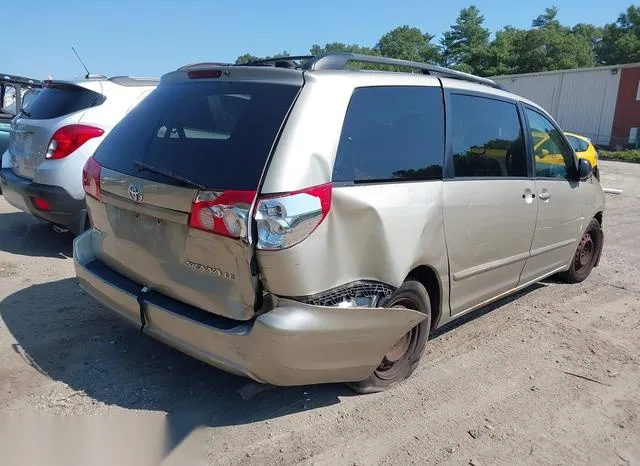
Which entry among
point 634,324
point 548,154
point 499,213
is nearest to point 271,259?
point 499,213

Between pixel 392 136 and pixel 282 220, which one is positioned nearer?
pixel 282 220

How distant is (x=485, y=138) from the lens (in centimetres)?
404


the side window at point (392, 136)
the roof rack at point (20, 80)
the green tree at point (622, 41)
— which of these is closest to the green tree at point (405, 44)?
the green tree at point (622, 41)

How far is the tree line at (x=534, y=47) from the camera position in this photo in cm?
5016

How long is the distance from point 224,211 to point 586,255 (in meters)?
4.67

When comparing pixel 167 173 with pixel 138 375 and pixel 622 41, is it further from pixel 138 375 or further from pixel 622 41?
pixel 622 41

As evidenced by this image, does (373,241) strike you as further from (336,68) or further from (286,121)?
(336,68)

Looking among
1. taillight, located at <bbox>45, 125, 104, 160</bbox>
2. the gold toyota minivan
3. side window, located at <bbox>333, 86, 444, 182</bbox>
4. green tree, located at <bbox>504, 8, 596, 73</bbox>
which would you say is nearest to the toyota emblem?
the gold toyota minivan

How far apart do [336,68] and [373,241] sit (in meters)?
1.03

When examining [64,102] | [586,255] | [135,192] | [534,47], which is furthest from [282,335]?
[534,47]

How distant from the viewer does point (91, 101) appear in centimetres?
562

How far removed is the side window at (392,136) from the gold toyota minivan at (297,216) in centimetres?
1

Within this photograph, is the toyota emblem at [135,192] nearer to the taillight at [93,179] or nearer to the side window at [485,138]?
the taillight at [93,179]

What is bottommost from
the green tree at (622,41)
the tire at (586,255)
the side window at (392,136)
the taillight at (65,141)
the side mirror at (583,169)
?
the tire at (586,255)
